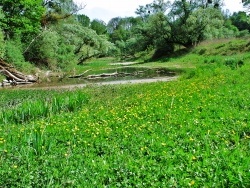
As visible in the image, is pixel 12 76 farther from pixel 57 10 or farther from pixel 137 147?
pixel 137 147

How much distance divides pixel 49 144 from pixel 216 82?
9.22 m

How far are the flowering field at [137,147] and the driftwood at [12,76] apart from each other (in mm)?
16673

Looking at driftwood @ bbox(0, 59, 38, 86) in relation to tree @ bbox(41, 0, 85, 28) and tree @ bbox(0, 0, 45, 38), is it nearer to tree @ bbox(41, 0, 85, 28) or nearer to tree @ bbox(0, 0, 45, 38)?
tree @ bbox(0, 0, 45, 38)

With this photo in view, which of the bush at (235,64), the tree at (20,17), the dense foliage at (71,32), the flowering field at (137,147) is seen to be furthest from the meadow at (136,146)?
the tree at (20,17)

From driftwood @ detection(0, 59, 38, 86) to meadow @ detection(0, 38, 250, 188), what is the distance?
16.5 meters

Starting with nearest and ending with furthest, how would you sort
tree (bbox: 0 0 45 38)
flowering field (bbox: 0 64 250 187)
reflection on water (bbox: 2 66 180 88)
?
flowering field (bbox: 0 64 250 187), reflection on water (bbox: 2 66 180 88), tree (bbox: 0 0 45 38)

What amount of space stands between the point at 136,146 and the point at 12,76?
21.9 metres

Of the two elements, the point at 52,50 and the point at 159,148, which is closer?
the point at 159,148

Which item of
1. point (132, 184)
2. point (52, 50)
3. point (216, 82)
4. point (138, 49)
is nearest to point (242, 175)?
point (132, 184)

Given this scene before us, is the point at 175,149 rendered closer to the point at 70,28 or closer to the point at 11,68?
the point at 11,68

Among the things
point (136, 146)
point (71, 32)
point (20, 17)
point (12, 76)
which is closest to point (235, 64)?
point (12, 76)

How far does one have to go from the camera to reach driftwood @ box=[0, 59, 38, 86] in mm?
25750

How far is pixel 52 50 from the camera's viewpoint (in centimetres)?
3222

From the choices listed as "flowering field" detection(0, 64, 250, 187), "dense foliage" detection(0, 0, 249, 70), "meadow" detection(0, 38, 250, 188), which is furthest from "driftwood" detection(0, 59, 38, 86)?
"flowering field" detection(0, 64, 250, 187)
